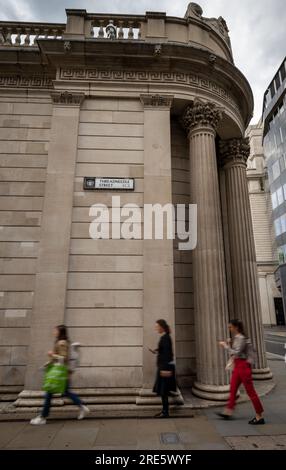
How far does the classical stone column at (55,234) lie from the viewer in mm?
6832

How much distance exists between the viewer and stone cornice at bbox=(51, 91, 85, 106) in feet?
28.0

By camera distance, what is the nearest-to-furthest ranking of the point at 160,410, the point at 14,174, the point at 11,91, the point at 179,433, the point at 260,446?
1. the point at 260,446
2. the point at 179,433
3. the point at 160,410
4. the point at 14,174
5. the point at 11,91

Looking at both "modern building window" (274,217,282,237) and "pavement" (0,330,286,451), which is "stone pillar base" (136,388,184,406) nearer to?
"pavement" (0,330,286,451)

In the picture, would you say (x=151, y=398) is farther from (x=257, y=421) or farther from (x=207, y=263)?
(x=207, y=263)

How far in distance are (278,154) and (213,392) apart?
1371 inches

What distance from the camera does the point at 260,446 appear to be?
448cm

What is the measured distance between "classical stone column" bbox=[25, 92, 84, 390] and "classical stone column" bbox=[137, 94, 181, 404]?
2060 millimetres

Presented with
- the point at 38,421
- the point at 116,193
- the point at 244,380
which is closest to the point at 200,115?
the point at 116,193

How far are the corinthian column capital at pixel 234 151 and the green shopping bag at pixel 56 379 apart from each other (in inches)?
362

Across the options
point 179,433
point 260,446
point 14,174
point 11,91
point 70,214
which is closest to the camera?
point 260,446

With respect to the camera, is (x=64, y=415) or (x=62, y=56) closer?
(x=64, y=415)
